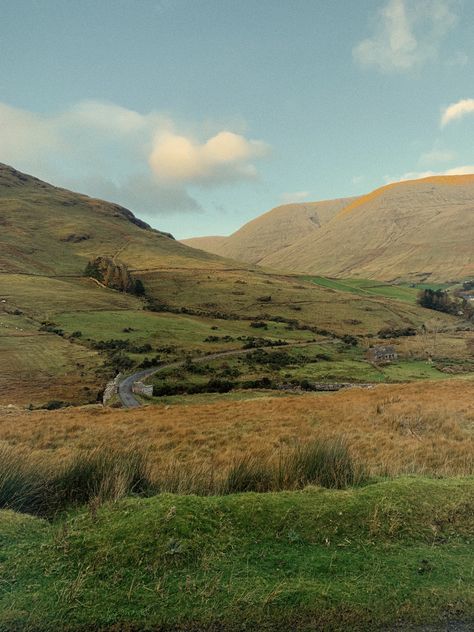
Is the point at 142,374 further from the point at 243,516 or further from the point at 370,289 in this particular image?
the point at 370,289

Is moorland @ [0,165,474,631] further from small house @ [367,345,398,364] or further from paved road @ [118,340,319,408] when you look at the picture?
small house @ [367,345,398,364]

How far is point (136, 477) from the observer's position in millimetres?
8203

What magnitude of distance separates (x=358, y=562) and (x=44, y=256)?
16321cm

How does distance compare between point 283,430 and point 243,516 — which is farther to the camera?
point 283,430

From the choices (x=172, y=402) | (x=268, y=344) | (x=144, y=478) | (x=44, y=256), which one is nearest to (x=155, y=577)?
(x=144, y=478)

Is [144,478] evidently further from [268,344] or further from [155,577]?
[268,344]

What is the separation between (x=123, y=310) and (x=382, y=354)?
61.6 metres

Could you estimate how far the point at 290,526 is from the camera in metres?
6.10

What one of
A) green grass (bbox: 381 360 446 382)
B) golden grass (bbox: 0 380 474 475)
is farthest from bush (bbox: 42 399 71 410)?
green grass (bbox: 381 360 446 382)

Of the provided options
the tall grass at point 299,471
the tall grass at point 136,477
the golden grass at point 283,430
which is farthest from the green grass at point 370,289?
the tall grass at point 136,477

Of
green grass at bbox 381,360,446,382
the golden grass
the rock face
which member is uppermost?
the rock face

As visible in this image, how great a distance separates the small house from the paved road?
1480 centimetres

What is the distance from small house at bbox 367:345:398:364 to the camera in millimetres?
84188

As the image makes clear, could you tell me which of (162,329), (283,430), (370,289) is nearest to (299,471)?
(283,430)
